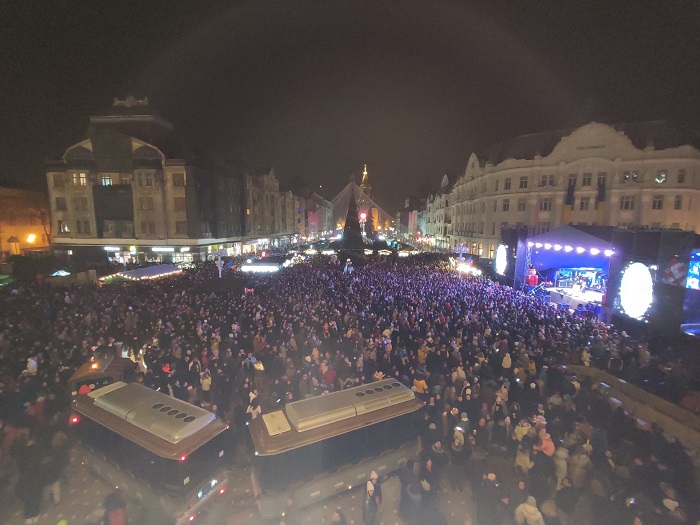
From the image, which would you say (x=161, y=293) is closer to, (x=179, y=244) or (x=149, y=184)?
(x=179, y=244)

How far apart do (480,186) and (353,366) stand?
138 feet

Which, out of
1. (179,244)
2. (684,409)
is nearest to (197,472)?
(684,409)

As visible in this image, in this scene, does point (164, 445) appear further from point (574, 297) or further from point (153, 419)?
point (574, 297)

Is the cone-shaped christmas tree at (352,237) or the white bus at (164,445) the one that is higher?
the cone-shaped christmas tree at (352,237)

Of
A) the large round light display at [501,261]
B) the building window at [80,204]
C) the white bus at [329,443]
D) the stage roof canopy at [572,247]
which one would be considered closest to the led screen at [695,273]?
the stage roof canopy at [572,247]

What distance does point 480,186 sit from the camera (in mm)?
45969

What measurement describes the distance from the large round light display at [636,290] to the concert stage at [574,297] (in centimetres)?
329

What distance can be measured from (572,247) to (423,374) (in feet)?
58.1

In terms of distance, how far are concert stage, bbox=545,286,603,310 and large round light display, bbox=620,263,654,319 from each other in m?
3.29

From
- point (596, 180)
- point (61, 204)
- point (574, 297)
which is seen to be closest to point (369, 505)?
point (574, 297)

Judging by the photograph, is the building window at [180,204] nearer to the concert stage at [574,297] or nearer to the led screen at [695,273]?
the concert stage at [574,297]

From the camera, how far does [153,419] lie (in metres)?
5.76

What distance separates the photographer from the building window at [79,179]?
38906 mm

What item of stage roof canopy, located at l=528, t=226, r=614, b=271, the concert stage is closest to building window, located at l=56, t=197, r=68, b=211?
stage roof canopy, located at l=528, t=226, r=614, b=271
